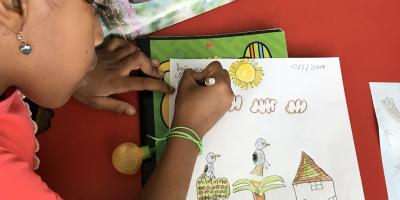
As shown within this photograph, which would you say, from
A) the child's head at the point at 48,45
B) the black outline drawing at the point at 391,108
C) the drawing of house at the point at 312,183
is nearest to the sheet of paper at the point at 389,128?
the black outline drawing at the point at 391,108

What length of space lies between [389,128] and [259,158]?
245mm

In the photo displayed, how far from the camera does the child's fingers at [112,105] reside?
711 millimetres

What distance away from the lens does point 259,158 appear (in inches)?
27.0

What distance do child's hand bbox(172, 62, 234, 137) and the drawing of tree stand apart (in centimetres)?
10

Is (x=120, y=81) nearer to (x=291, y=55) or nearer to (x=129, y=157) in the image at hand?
(x=129, y=157)

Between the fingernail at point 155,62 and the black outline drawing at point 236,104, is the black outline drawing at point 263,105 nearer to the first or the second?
the black outline drawing at point 236,104

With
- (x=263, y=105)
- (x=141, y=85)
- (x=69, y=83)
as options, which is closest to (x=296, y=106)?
(x=263, y=105)

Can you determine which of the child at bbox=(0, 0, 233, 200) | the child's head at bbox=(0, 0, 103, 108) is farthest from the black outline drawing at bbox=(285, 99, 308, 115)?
the child's head at bbox=(0, 0, 103, 108)

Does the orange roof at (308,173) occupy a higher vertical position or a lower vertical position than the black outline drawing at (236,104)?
lower

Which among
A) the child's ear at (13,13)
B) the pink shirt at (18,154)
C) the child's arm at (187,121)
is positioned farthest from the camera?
the child's arm at (187,121)

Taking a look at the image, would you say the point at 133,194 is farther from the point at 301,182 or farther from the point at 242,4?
the point at 242,4

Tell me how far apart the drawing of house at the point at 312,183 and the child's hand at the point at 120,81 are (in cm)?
25

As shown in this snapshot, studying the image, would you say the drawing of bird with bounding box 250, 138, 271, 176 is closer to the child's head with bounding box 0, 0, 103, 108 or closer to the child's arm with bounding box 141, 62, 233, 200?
the child's arm with bounding box 141, 62, 233, 200

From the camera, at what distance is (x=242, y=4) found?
813 mm
